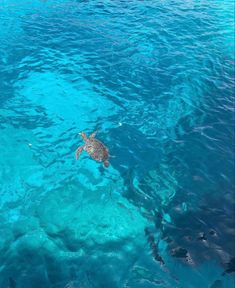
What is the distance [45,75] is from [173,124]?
608 cm

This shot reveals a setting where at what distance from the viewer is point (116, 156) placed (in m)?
9.70

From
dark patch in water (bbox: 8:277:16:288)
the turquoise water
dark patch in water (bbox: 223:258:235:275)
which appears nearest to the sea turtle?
the turquoise water

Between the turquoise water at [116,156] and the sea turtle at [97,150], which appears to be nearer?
the turquoise water at [116,156]

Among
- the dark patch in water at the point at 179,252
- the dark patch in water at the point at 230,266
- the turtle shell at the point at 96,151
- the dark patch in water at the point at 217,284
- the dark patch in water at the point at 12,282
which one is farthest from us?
the turtle shell at the point at 96,151

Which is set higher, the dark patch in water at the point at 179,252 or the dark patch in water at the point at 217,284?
the dark patch in water at the point at 179,252

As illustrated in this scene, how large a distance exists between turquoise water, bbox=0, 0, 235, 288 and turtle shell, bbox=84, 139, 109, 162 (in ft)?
1.70

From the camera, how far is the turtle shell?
29.4 ft

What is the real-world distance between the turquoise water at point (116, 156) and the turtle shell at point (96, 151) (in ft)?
1.70

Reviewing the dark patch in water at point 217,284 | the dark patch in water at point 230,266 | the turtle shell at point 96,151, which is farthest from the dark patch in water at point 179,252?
the turtle shell at point 96,151

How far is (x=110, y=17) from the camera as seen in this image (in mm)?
17656

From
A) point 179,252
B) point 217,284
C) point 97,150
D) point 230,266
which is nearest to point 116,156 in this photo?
point 97,150

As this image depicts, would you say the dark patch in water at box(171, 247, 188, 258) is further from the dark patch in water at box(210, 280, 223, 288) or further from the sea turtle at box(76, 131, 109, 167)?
the sea turtle at box(76, 131, 109, 167)

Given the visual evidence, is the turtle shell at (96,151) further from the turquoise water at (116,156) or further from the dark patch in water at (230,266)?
the dark patch in water at (230,266)

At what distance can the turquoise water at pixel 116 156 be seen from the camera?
23.7 ft
